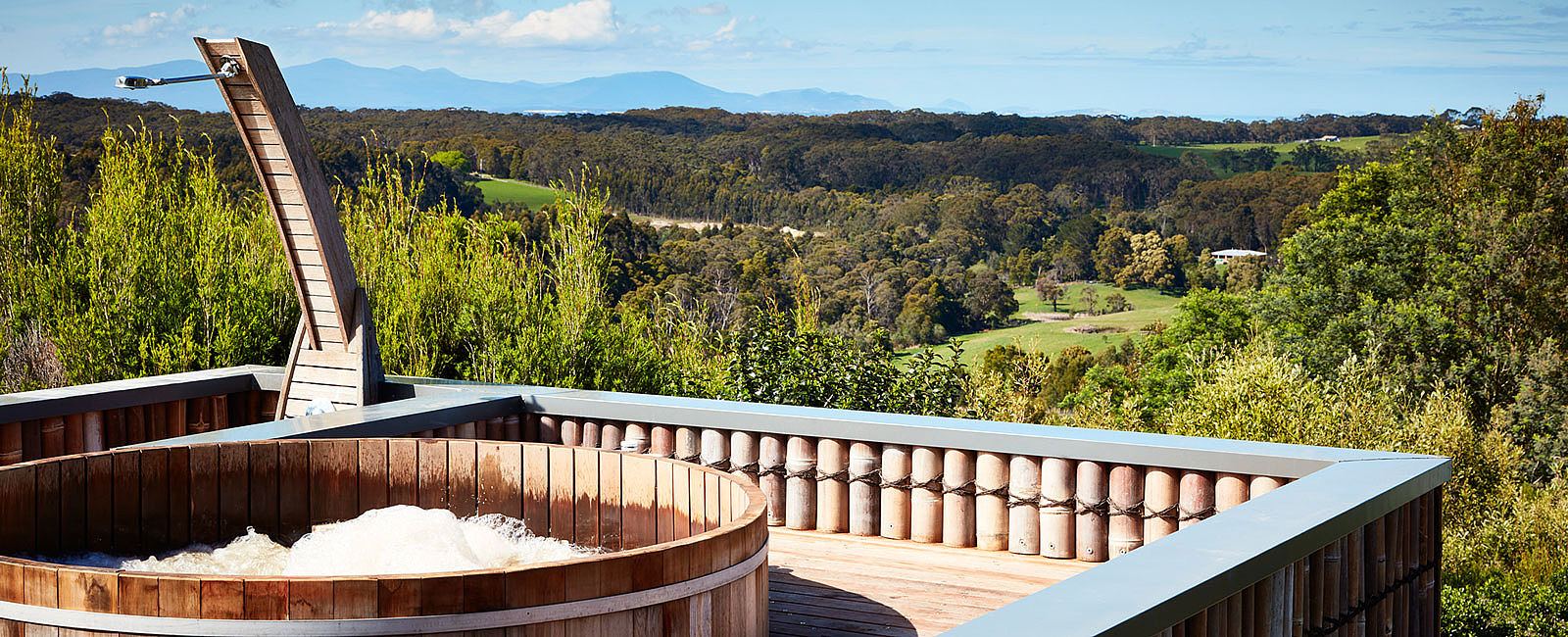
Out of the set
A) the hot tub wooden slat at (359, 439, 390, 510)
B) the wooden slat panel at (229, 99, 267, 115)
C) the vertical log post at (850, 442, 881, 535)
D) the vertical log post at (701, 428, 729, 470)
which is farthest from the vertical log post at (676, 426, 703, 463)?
the wooden slat panel at (229, 99, 267, 115)

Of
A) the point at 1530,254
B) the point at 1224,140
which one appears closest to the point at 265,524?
the point at 1530,254

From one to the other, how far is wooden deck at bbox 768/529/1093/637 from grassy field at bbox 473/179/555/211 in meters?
36.3

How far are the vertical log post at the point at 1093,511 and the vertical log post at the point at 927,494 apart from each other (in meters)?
0.50

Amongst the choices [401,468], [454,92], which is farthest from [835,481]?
[454,92]

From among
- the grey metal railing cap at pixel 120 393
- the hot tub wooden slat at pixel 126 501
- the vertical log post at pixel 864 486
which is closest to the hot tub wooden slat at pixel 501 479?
the hot tub wooden slat at pixel 126 501

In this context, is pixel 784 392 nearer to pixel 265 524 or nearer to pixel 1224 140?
pixel 265 524

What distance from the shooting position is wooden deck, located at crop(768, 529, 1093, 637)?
3314 mm

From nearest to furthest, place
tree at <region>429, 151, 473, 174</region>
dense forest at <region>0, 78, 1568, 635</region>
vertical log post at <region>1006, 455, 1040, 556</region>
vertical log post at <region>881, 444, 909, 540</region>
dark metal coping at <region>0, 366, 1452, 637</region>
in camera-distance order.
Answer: dark metal coping at <region>0, 366, 1452, 637</region>
vertical log post at <region>1006, 455, 1040, 556</region>
vertical log post at <region>881, 444, 909, 540</region>
dense forest at <region>0, 78, 1568, 635</region>
tree at <region>429, 151, 473, 174</region>

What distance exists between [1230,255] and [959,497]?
48.7m

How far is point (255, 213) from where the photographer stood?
27.3 feet

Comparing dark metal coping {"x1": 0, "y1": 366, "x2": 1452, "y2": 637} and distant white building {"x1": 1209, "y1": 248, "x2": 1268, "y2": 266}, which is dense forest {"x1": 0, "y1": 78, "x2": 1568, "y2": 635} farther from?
dark metal coping {"x1": 0, "y1": 366, "x2": 1452, "y2": 637}

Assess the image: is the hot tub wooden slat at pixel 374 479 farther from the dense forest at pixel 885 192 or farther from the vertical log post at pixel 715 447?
the dense forest at pixel 885 192

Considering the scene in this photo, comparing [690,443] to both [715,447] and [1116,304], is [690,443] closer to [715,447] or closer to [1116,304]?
[715,447]

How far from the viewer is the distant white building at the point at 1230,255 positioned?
46978 millimetres
